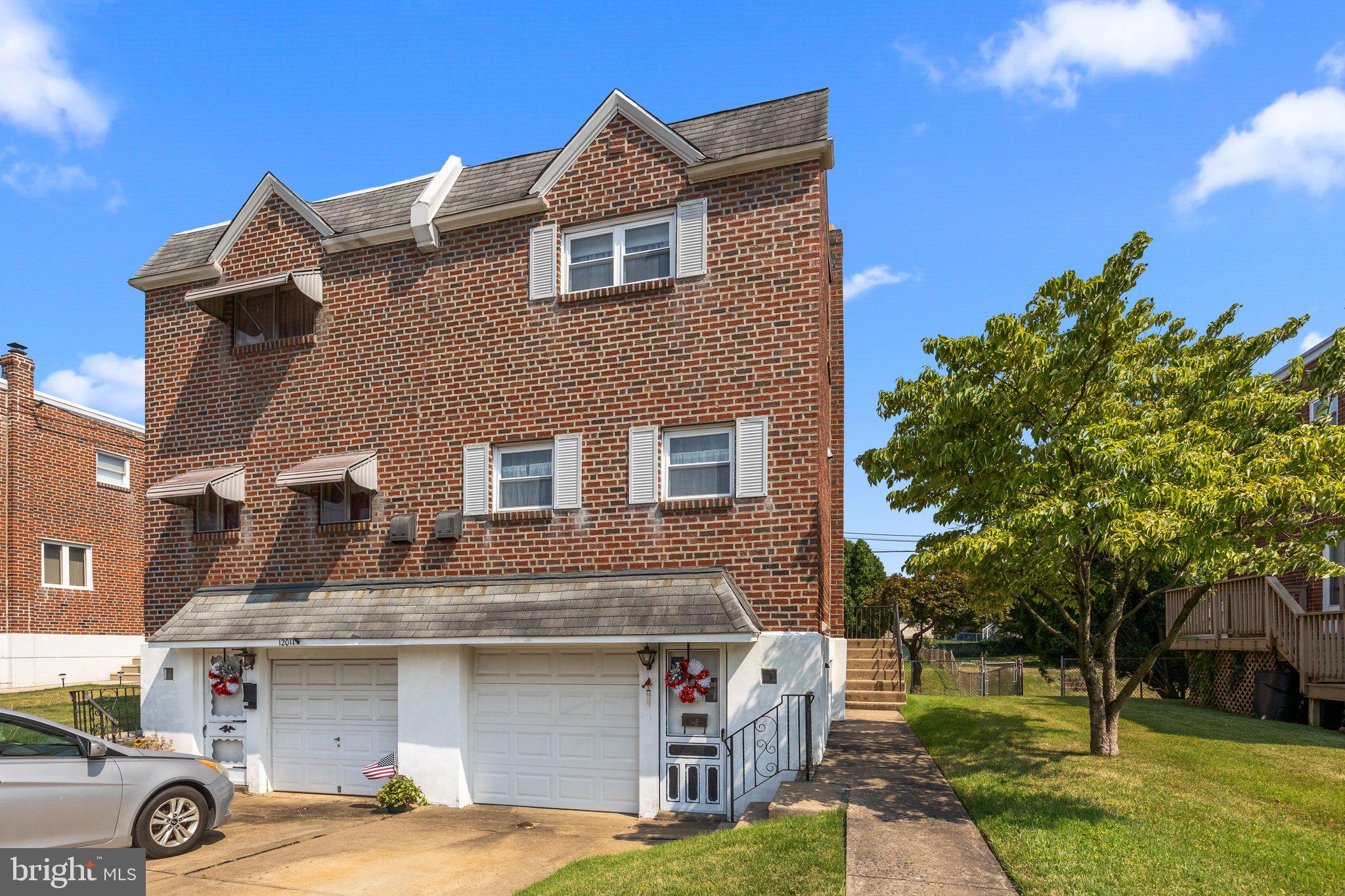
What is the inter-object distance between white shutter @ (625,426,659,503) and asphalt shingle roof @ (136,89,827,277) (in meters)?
3.96

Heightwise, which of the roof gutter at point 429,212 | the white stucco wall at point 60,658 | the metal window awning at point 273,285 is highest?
the roof gutter at point 429,212

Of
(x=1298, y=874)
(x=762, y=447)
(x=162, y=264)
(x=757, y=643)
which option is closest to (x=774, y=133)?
(x=762, y=447)

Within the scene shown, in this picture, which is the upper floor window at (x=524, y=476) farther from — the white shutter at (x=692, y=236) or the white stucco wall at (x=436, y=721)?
the white shutter at (x=692, y=236)

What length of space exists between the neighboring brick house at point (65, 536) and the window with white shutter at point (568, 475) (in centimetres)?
2037

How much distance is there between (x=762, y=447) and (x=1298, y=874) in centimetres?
695

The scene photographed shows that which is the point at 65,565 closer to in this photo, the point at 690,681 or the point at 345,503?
the point at 345,503

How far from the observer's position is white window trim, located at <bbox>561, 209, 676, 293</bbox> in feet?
41.4

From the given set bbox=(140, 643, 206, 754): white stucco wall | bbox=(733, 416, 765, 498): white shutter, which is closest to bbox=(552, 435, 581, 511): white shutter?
bbox=(733, 416, 765, 498): white shutter

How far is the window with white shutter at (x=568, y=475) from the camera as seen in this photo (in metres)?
12.6

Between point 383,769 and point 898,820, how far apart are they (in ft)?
24.3

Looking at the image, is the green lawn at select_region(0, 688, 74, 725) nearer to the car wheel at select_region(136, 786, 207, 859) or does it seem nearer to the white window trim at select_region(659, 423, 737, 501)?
the car wheel at select_region(136, 786, 207, 859)

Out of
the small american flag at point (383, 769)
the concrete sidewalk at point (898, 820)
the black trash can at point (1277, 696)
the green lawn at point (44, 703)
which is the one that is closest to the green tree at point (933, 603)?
the black trash can at point (1277, 696)

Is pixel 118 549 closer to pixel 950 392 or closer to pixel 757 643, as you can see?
pixel 757 643

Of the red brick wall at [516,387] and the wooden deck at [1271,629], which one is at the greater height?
the red brick wall at [516,387]
